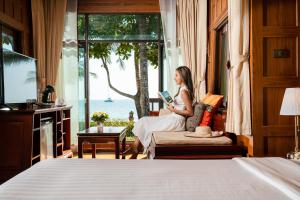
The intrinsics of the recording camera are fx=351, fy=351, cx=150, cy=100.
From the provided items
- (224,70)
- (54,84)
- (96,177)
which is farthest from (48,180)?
(54,84)

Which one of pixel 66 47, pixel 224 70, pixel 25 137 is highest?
pixel 66 47

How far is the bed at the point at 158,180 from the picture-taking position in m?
1.36

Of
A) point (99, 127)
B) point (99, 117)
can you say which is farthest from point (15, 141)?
point (99, 117)

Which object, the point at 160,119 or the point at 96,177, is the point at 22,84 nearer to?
the point at 160,119

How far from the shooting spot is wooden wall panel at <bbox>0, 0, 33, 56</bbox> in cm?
484

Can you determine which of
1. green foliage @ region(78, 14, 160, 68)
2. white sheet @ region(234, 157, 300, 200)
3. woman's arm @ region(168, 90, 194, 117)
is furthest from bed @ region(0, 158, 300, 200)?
green foliage @ region(78, 14, 160, 68)

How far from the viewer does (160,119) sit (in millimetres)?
4742

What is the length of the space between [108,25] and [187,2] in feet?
4.90

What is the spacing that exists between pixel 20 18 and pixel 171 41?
2.52 m

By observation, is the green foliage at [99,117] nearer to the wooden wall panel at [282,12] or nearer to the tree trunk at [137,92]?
the tree trunk at [137,92]

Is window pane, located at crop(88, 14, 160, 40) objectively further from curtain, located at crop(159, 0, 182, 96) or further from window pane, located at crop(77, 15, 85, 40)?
curtain, located at crop(159, 0, 182, 96)

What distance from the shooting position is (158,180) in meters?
1.59

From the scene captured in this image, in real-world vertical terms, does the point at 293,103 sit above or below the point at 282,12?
below

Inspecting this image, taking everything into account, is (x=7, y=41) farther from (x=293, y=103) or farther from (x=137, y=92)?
(x=293, y=103)
